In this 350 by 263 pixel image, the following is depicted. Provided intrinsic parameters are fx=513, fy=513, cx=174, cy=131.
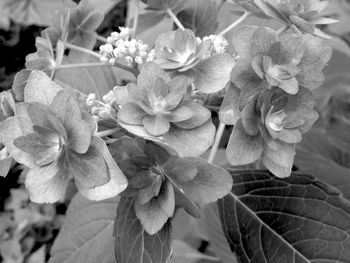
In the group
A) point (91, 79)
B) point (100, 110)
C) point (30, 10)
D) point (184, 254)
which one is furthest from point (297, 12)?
point (30, 10)

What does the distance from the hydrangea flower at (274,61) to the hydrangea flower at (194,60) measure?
0.11ft

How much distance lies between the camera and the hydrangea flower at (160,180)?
2.47 feet

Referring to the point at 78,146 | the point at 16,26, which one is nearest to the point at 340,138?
the point at 78,146

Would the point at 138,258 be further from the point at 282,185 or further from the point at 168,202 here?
the point at 282,185

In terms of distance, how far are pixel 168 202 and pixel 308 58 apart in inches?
12.4

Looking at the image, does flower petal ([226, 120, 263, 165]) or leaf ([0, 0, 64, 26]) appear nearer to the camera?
flower petal ([226, 120, 263, 165])

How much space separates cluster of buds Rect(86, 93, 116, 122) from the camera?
793mm

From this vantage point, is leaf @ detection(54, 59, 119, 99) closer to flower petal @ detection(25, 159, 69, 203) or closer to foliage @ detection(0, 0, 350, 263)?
foliage @ detection(0, 0, 350, 263)

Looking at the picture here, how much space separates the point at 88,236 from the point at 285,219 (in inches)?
20.1

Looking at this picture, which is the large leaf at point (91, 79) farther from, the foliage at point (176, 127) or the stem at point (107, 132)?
the stem at point (107, 132)

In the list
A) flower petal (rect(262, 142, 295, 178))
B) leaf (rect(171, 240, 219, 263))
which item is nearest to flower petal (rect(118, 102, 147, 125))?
flower petal (rect(262, 142, 295, 178))

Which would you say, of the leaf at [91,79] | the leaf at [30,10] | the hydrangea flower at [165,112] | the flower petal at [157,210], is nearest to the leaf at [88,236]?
the leaf at [91,79]

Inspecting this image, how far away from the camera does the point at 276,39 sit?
80 centimetres

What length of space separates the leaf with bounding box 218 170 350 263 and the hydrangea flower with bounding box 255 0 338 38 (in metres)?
0.30
